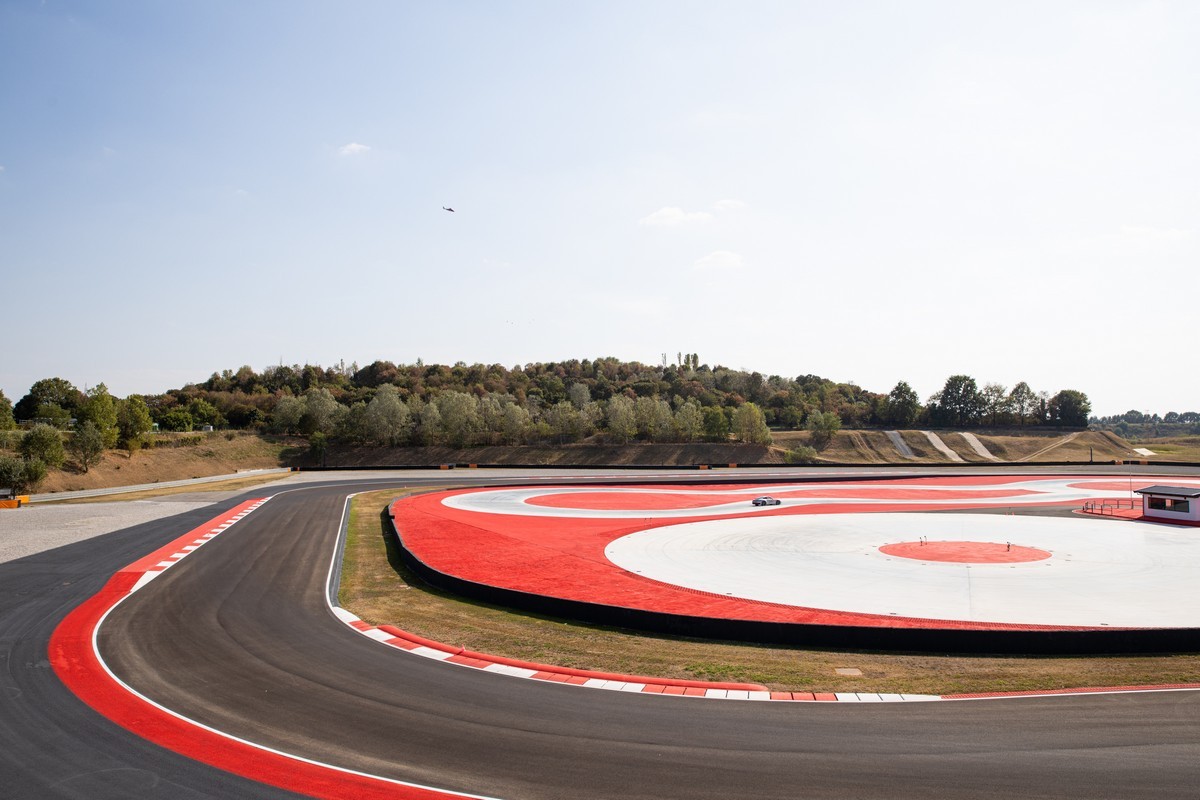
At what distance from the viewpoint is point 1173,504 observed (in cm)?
4075

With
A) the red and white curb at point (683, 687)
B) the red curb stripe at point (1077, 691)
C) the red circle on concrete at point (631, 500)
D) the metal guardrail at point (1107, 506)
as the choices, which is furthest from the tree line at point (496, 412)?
the red curb stripe at point (1077, 691)

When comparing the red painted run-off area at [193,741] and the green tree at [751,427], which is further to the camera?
the green tree at [751,427]

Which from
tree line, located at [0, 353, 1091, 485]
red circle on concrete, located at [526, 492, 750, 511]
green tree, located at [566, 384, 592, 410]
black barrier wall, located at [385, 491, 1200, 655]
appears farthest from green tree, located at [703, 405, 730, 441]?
black barrier wall, located at [385, 491, 1200, 655]

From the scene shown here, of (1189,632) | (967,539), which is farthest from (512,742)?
(967,539)

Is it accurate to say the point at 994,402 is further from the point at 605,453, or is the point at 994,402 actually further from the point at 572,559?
the point at 572,559

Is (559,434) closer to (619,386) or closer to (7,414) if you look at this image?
(619,386)

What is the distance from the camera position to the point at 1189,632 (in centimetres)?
1698

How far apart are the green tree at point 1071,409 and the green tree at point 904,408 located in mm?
28520

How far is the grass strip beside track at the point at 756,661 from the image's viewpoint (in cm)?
1540

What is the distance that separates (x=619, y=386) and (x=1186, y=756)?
180 meters

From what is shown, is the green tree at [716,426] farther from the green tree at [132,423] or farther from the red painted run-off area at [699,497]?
the green tree at [132,423]

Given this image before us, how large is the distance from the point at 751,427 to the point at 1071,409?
3220 inches

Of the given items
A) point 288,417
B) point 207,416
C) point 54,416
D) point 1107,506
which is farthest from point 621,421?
point 54,416

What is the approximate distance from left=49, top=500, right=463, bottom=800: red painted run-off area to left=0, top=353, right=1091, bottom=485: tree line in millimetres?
71524
